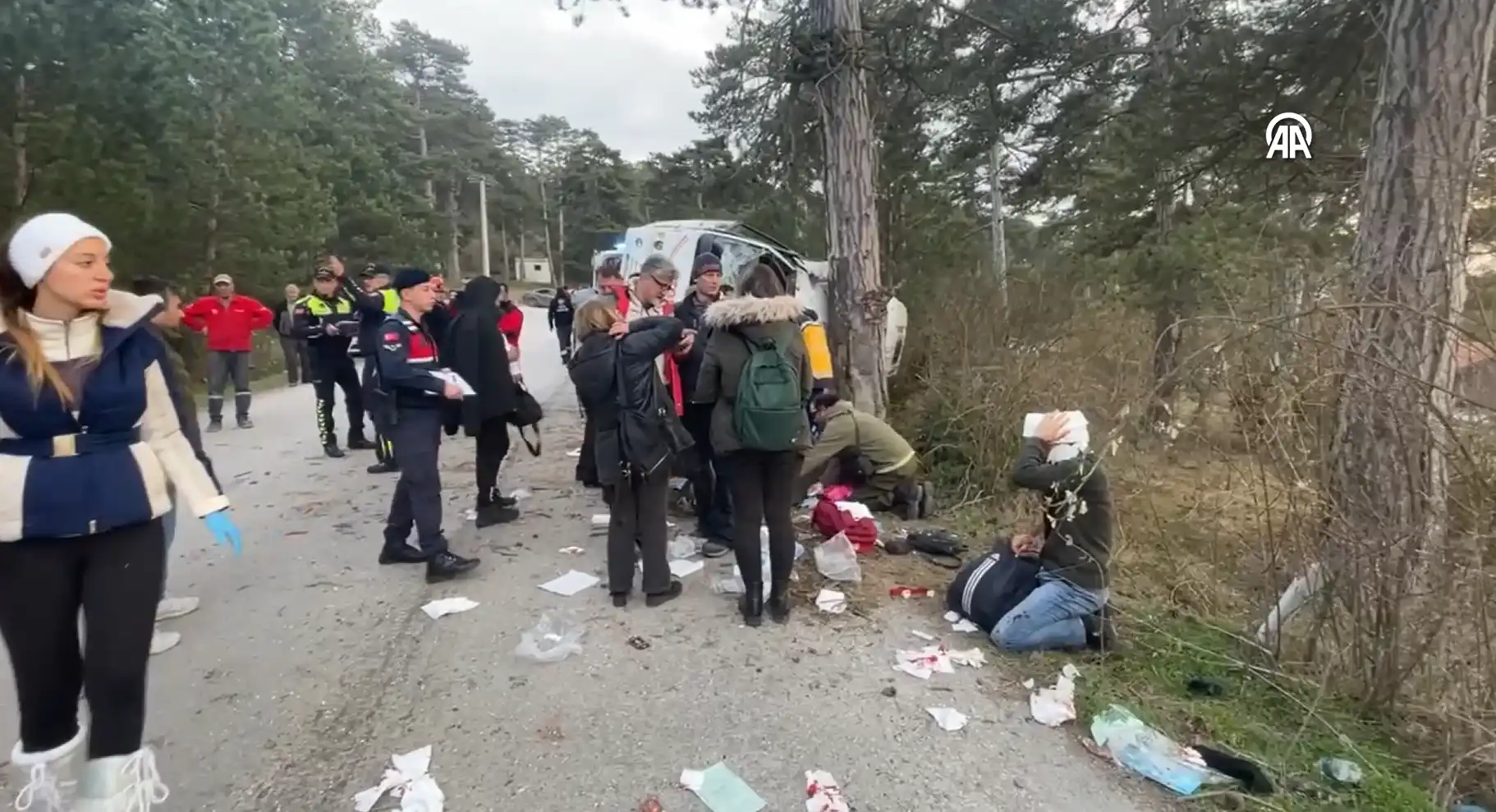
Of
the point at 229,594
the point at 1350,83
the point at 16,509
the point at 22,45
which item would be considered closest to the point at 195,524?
the point at 229,594

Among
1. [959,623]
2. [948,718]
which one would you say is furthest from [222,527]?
[959,623]

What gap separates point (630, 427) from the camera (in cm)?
441

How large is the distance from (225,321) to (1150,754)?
937cm

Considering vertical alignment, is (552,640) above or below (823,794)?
above

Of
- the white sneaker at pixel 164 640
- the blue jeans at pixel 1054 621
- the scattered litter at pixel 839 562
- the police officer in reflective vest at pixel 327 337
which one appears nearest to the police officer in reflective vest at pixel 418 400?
the white sneaker at pixel 164 640

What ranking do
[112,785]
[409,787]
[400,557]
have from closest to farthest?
[112,785] → [409,787] → [400,557]

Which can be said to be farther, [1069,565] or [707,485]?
[707,485]

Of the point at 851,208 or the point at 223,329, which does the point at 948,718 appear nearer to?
the point at 851,208

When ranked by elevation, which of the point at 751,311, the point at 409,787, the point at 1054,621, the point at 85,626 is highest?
the point at 751,311

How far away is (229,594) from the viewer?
4.69 metres

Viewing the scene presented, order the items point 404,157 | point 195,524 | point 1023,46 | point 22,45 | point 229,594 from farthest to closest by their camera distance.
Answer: point 404,157 → point 22,45 → point 1023,46 → point 195,524 → point 229,594

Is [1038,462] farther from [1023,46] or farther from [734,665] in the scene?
[1023,46]

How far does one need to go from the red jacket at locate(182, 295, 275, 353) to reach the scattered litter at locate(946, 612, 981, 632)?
806cm

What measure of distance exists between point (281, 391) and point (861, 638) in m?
11.6
